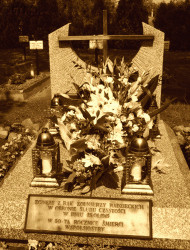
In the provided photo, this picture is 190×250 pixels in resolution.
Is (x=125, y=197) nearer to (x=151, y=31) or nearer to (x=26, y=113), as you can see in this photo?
(x=151, y=31)

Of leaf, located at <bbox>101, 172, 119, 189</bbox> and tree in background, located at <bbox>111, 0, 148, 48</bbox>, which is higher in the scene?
tree in background, located at <bbox>111, 0, 148, 48</bbox>

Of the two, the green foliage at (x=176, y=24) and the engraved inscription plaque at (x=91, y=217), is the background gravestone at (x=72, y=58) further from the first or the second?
the green foliage at (x=176, y=24)

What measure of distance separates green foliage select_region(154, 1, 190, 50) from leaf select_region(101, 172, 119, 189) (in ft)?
66.6

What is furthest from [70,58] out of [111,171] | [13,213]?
[13,213]

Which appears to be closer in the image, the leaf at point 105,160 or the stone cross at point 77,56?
the leaf at point 105,160

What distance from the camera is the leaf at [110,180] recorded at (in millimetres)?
3289

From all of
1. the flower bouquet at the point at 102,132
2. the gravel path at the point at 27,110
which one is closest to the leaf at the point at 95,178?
the flower bouquet at the point at 102,132

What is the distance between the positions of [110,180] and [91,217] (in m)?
0.46

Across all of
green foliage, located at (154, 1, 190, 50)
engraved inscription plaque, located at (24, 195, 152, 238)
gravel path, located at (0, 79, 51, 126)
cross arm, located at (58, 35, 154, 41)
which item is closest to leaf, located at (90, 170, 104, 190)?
engraved inscription plaque, located at (24, 195, 152, 238)

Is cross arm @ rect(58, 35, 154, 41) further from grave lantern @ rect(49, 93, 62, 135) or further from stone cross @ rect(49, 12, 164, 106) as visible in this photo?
grave lantern @ rect(49, 93, 62, 135)

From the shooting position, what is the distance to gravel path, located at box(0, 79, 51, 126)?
24.7ft

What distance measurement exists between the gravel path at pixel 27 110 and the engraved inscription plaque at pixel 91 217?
4.00m

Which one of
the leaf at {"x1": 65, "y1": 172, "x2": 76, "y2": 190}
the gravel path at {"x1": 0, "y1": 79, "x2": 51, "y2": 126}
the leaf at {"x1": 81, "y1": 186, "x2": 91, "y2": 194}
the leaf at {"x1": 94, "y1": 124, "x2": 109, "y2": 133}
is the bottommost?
the gravel path at {"x1": 0, "y1": 79, "x2": 51, "y2": 126}

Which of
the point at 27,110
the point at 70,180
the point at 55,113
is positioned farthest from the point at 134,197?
the point at 27,110
